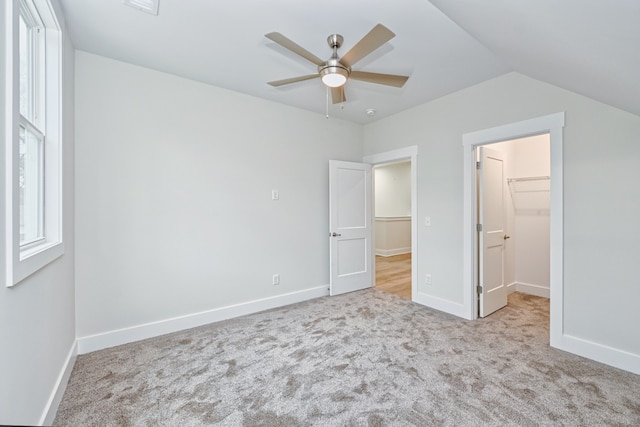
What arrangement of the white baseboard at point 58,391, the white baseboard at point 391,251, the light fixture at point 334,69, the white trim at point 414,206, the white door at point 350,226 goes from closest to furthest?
the white baseboard at point 58,391 < the light fixture at point 334,69 < the white trim at point 414,206 < the white door at point 350,226 < the white baseboard at point 391,251

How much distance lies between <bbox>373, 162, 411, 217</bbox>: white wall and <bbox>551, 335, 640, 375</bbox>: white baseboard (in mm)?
5237

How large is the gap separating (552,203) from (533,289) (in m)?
2.06

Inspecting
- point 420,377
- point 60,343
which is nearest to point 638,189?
point 420,377

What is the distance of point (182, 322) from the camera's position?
9.14ft

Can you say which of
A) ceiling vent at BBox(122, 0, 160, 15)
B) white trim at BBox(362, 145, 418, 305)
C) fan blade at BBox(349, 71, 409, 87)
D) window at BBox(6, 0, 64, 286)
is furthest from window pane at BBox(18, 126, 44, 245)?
white trim at BBox(362, 145, 418, 305)

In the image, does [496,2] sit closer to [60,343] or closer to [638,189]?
[638,189]

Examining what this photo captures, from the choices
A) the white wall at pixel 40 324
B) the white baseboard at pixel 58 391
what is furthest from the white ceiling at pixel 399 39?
the white baseboard at pixel 58 391

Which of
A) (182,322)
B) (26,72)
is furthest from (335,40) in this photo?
(182,322)

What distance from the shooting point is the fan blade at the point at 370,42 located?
5.05 feet

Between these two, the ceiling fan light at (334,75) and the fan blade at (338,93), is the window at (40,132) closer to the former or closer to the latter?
the ceiling fan light at (334,75)

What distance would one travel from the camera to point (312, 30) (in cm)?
202

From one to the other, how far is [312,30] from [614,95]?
2095 millimetres

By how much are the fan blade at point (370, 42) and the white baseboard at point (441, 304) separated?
2.81 meters

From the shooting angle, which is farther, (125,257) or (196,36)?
(125,257)
